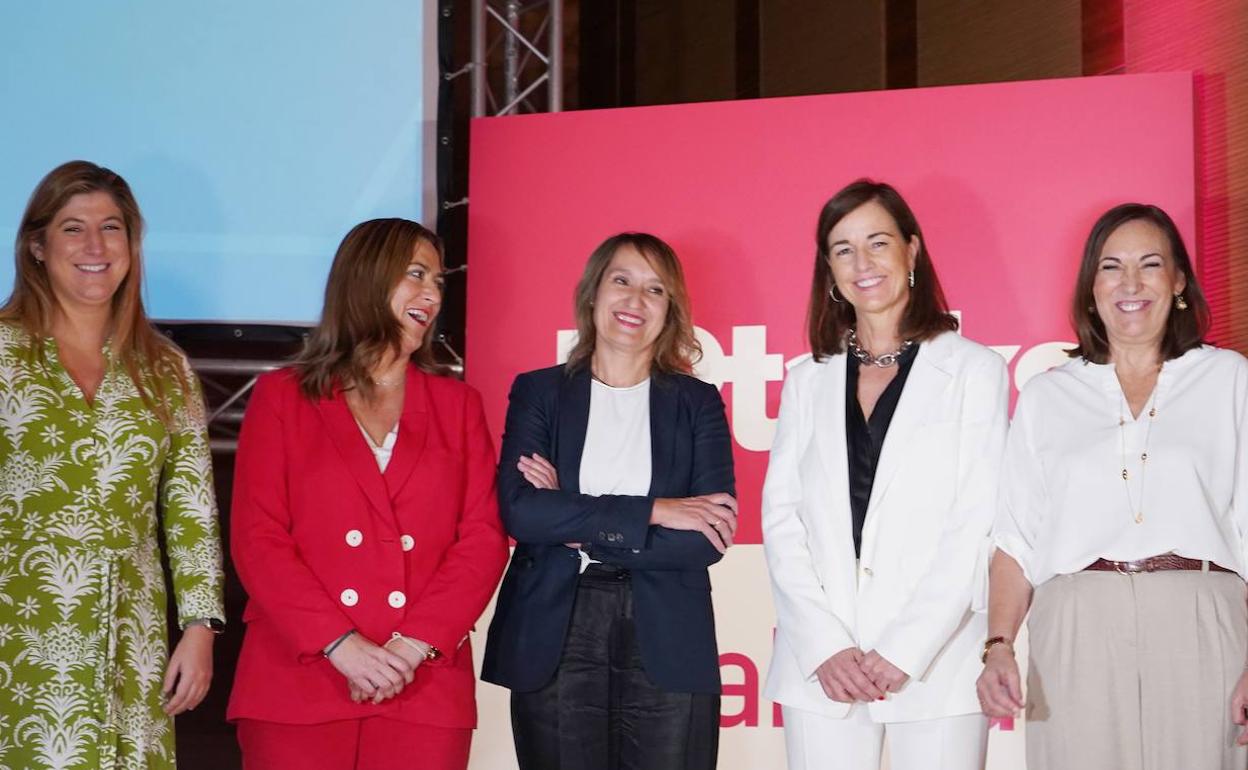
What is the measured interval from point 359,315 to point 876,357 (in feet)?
3.99

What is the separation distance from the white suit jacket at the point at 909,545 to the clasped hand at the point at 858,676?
0.02 m

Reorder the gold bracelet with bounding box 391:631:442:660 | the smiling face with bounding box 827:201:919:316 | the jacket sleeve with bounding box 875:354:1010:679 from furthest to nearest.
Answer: the smiling face with bounding box 827:201:919:316
the gold bracelet with bounding box 391:631:442:660
the jacket sleeve with bounding box 875:354:1010:679

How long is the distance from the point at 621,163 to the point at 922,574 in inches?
83.3

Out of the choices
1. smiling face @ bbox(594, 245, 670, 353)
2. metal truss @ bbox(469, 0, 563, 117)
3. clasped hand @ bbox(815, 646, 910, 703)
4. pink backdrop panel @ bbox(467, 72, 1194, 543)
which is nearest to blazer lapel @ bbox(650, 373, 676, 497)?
smiling face @ bbox(594, 245, 670, 353)

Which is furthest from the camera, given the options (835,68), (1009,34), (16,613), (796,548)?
(835,68)

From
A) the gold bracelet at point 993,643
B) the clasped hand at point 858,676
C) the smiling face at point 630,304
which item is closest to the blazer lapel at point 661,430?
the smiling face at point 630,304

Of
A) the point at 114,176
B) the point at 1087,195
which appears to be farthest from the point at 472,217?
the point at 1087,195

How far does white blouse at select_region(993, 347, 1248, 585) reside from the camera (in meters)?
2.73

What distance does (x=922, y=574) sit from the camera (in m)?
2.83

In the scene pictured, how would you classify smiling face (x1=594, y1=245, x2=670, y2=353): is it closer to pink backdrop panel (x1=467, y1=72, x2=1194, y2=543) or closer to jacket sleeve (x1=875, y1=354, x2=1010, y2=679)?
jacket sleeve (x1=875, y1=354, x2=1010, y2=679)

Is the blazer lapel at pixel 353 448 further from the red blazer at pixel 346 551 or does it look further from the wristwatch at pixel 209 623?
the wristwatch at pixel 209 623

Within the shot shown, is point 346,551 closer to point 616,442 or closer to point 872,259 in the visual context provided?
point 616,442

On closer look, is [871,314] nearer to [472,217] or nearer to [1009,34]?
[472,217]

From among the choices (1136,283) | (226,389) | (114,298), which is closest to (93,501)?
(114,298)
